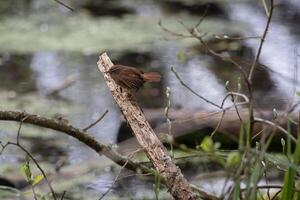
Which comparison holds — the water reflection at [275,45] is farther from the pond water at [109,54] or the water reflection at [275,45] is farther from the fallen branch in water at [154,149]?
the fallen branch in water at [154,149]

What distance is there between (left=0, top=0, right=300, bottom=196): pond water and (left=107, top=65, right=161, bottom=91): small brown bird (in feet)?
5.52

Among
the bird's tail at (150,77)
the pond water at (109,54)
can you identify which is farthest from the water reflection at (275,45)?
the bird's tail at (150,77)

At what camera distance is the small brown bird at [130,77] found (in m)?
2.67

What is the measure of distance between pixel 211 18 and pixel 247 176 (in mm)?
5705

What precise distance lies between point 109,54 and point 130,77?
3.84m

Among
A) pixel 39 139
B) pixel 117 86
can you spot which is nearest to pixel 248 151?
pixel 117 86

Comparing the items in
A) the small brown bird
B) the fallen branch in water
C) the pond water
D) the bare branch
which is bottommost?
the pond water

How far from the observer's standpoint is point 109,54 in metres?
6.51

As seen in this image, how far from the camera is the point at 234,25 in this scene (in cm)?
722

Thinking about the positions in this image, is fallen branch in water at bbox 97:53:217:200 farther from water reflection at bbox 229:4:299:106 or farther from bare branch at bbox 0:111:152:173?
water reflection at bbox 229:4:299:106

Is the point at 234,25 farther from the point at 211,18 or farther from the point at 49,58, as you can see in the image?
the point at 49,58

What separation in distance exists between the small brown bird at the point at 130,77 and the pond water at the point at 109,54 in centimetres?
168

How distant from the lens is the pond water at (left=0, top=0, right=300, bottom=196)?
210 inches

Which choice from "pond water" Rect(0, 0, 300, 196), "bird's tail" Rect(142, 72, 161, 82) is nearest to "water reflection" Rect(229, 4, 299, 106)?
"pond water" Rect(0, 0, 300, 196)
